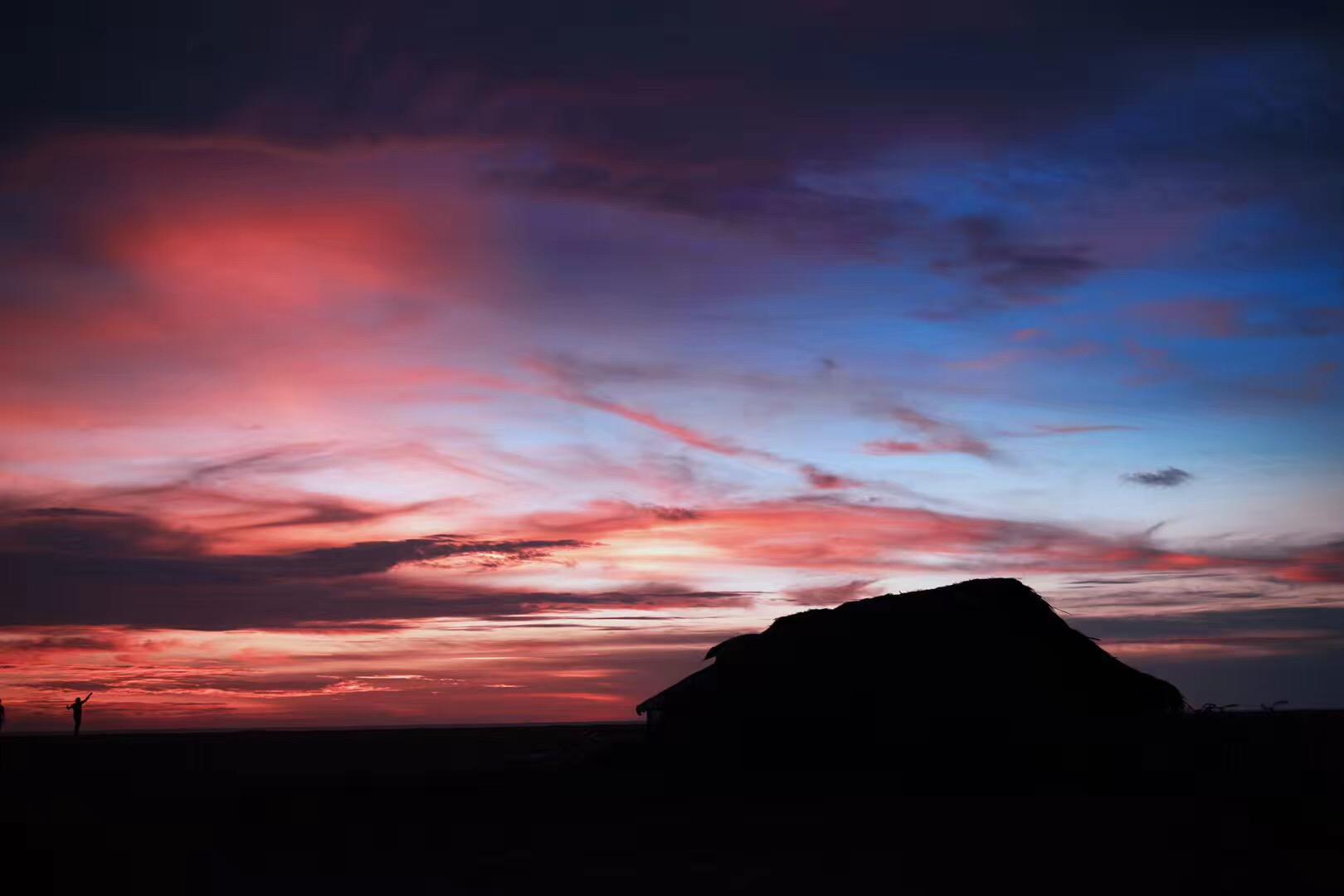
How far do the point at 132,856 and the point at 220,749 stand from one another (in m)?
48.2

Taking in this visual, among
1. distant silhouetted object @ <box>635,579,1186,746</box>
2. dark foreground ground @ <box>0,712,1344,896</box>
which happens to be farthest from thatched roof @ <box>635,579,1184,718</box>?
dark foreground ground @ <box>0,712,1344,896</box>

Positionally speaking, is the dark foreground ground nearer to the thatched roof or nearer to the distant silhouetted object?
the distant silhouetted object

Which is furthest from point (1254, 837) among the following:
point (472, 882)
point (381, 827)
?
point (381, 827)

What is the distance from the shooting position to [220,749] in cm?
6119

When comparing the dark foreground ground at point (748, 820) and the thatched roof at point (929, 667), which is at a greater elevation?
the thatched roof at point (929, 667)

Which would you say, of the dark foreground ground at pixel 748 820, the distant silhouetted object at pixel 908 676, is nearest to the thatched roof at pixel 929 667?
the distant silhouetted object at pixel 908 676

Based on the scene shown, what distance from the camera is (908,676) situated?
29.4 meters

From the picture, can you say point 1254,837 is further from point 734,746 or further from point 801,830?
point 734,746

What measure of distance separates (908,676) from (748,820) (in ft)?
32.3

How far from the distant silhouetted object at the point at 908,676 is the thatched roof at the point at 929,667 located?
3cm

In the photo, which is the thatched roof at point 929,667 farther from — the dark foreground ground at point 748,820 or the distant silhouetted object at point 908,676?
the dark foreground ground at point 748,820

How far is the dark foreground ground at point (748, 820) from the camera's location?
14.6m

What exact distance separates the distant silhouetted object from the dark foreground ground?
643 millimetres

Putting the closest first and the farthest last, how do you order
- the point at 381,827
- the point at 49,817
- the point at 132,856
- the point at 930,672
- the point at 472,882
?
the point at 472,882 → the point at 132,856 → the point at 381,827 → the point at 49,817 → the point at 930,672
